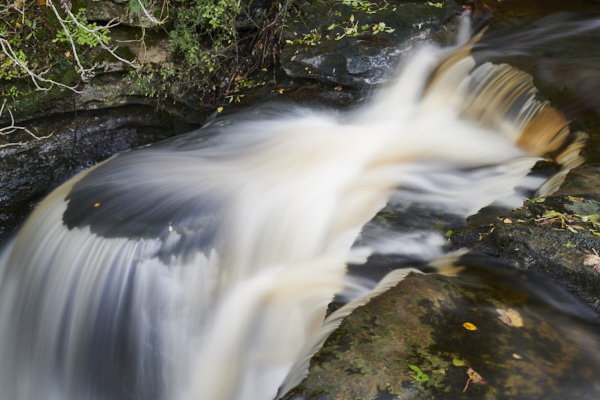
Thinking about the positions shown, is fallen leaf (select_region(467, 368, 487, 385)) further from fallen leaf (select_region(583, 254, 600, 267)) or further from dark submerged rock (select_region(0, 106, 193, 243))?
dark submerged rock (select_region(0, 106, 193, 243))

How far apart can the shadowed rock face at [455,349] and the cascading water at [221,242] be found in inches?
23.6

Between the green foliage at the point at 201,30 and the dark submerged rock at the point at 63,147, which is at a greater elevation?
the green foliage at the point at 201,30

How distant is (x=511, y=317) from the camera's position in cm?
254

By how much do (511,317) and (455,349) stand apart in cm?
43

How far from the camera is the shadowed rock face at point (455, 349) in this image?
2105mm

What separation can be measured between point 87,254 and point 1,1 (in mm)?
4331

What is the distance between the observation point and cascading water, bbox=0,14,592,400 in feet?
11.2

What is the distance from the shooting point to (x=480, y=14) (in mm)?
6555

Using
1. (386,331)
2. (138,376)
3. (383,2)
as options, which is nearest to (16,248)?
(138,376)

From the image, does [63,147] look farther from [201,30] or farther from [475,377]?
[475,377]

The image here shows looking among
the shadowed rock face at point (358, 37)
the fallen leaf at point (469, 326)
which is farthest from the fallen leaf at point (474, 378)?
the shadowed rock face at point (358, 37)

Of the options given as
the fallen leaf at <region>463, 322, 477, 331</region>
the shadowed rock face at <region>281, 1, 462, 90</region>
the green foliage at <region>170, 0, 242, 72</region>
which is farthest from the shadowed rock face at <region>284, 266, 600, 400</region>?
the green foliage at <region>170, 0, 242, 72</region>

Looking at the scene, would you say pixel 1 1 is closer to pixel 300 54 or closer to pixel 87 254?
pixel 300 54

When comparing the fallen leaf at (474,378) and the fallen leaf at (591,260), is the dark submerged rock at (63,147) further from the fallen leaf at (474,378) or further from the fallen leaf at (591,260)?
the fallen leaf at (474,378)
